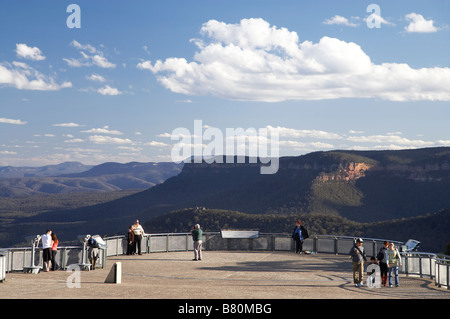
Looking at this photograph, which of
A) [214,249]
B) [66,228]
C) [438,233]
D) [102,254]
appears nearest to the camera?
[102,254]

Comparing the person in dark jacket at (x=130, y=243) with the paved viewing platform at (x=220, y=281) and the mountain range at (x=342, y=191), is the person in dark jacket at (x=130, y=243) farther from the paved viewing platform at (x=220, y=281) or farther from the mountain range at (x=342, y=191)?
the mountain range at (x=342, y=191)

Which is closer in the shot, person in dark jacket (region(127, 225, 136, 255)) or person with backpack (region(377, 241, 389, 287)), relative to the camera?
person with backpack (region(377, 241, 389, 287))

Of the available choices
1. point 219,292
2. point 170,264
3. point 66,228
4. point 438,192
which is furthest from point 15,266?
point 66,228

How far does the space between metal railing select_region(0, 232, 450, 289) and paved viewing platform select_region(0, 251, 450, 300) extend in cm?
55

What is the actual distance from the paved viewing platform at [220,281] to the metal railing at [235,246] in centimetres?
55

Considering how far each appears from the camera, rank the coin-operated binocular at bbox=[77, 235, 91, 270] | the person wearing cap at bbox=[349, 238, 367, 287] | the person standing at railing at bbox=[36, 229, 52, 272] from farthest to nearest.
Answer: the coin-operated binocular at bbox=[77, 235, 91, 270] < the person standing at railing at bbox=[36, 229, 52, 272] < the person wearing cap at bbox=[349, 238, 367, 287]

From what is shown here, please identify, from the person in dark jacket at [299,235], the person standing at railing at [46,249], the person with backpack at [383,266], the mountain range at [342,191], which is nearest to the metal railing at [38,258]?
the person standing at railing at [46,249]

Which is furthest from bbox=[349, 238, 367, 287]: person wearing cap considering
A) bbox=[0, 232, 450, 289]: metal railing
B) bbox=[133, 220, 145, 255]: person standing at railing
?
bbox=[133, 220, 145, 255]: person standing at railing

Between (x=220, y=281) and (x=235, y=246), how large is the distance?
1111 centimetres

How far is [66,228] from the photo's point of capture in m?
154

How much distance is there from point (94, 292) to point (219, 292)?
3.25 meters

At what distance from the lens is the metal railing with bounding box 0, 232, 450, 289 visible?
2119 cm

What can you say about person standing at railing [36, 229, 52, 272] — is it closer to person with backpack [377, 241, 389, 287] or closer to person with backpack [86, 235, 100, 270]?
person with backpack [86, 235, 100, 270]

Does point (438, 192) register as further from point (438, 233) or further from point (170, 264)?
point (170, 264)
